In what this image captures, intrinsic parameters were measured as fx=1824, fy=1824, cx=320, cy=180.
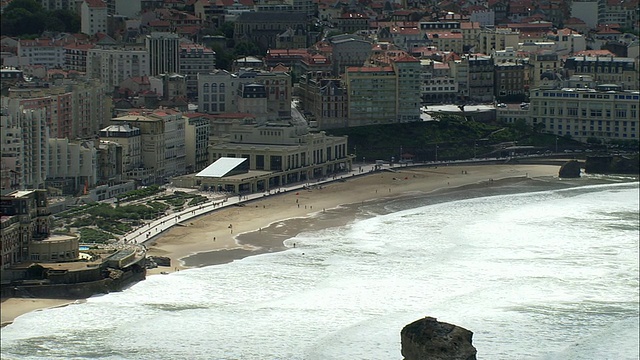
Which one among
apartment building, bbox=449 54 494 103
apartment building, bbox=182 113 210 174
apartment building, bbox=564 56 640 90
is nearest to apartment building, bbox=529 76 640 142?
apartment building, bbox=564 56 640 90

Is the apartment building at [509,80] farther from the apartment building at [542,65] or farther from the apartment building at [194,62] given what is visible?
the apartment building at [194,62]

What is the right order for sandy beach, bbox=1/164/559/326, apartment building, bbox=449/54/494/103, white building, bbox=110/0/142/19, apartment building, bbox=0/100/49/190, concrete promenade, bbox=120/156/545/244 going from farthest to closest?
1. white building, bbox=110/0/142/19
2. apartment building, bbox=449/54/494/103
3. apartment building, bbox=0/100/49/190
4. concrete promenade, bbox=120/156/545/244
5. sandy beach, bbox=1/164/559/326

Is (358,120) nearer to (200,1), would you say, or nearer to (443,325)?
(200,1)

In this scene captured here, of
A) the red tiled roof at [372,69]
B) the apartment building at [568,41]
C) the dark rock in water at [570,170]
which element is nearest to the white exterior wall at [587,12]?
the apartment building at [568,41]

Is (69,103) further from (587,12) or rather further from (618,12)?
(618,12)

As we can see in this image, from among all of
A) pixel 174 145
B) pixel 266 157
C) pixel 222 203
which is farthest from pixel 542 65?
pixel 222 203

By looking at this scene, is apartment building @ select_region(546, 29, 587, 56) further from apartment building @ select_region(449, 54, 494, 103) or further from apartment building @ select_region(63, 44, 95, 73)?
apartment building @ select_region(63, 44, 95, 73)
